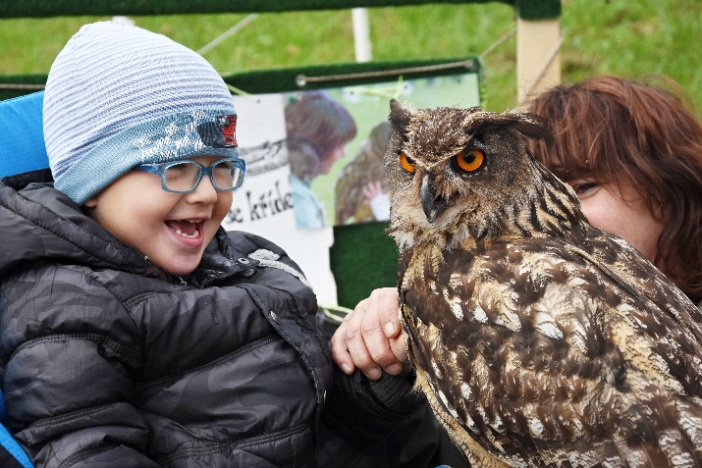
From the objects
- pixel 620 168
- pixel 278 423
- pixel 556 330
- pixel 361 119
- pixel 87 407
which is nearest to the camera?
pixel 87 407

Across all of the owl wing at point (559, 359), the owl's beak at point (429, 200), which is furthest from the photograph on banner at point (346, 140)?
the owl wing at point (559, 359)

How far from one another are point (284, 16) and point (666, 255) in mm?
5693

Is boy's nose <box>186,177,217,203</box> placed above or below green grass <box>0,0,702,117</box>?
above

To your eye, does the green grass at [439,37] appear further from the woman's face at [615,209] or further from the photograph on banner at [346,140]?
the woman's face at [615,209]

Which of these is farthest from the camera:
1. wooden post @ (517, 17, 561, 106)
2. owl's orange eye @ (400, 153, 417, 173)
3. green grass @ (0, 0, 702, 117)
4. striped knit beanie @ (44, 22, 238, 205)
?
green grass @ (0, 0, 702, 117)

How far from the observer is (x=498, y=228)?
6.60ft

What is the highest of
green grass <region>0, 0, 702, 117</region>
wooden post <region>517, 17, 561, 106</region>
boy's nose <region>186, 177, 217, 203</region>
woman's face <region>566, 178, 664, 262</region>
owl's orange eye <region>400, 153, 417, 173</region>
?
boy's nose <region>186, 177, 217, 203</region>

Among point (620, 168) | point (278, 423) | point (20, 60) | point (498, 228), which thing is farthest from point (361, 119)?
point (20, 60)

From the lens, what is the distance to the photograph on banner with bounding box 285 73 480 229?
347 cm

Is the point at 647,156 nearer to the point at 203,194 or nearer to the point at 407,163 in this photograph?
the point at 407,163

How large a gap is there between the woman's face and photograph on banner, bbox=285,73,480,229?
3.70 feet

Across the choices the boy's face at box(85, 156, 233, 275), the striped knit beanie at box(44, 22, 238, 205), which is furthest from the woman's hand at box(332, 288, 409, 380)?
the striped knit beanie at box(44, 22, 238, 205)

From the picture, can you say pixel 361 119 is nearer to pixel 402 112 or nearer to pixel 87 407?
pixel 402 112

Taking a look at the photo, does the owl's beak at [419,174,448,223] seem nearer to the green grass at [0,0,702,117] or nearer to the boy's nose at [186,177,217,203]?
the boy's nose at [186,177,217,203]
